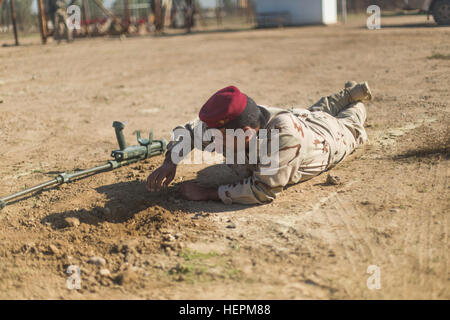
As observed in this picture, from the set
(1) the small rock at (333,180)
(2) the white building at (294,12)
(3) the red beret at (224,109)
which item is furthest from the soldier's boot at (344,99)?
(2) the white building at (294,12)

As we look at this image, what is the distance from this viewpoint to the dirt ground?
8.96ft

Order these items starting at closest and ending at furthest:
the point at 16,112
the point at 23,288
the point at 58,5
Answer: the point at 23,288 → the point at 16,112 → the point at 58,5

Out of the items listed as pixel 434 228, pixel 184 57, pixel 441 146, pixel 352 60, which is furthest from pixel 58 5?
pixel 434 228

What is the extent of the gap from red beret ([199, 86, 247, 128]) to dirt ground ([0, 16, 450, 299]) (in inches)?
26.4

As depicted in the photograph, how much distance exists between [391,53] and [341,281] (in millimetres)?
8377

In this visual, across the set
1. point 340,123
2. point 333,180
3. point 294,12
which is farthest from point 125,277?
point 294,12

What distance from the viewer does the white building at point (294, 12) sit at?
20641mm

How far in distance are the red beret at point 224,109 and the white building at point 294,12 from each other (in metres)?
17.9

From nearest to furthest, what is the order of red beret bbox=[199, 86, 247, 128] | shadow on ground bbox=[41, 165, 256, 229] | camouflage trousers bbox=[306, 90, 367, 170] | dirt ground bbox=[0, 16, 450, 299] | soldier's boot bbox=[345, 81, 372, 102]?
dirt ground bbox=[0, 16, 450, 299] < red beret bbox=[199, 86, 247, 128] < shadow on ground bbox=[41, 165, 256, 229] < camouflage trousers bbox=[306, 90, 367, 170] < soldier's boot bbox=[345, 81, 372, 102]

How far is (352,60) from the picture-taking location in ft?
32.0

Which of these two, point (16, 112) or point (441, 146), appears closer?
point (441, 146)

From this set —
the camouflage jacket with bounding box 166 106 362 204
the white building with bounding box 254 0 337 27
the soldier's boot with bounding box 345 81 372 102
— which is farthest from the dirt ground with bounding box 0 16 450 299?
the white building with bounding box 254 0 337 27

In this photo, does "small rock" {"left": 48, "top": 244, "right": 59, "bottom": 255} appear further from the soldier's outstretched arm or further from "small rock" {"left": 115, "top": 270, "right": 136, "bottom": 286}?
the soldier's outstretched arm
